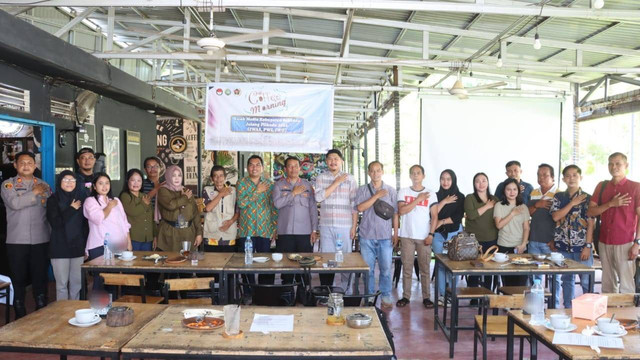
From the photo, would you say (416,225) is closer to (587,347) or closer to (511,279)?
(511,279)

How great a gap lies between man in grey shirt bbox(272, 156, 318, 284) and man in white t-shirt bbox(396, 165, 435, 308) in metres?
1.04

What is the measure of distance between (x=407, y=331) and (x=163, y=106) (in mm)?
6882

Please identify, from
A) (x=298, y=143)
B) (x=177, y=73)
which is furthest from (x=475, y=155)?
(x=177, y=73)

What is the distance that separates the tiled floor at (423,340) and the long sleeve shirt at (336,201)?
119 cm

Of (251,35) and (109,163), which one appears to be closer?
(251,35)

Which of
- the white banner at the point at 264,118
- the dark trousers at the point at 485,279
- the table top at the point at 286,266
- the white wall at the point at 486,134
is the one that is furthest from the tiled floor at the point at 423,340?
the white wall at the point at 486,134

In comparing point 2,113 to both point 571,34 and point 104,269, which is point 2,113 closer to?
point 104,269

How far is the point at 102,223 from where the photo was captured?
495cm

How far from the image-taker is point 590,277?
4488mm

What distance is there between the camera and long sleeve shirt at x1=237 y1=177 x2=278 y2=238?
551 centimetres

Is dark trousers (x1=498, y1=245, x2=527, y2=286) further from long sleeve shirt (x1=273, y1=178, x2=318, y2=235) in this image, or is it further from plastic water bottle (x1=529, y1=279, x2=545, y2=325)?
plastic water bottle (x1=529, y1=279, x2=545, y2=325)

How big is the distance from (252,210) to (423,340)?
229 cm

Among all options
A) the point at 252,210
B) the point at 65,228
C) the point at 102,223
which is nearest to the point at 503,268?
the point at 252,210

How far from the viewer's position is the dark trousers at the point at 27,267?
4.98 m
